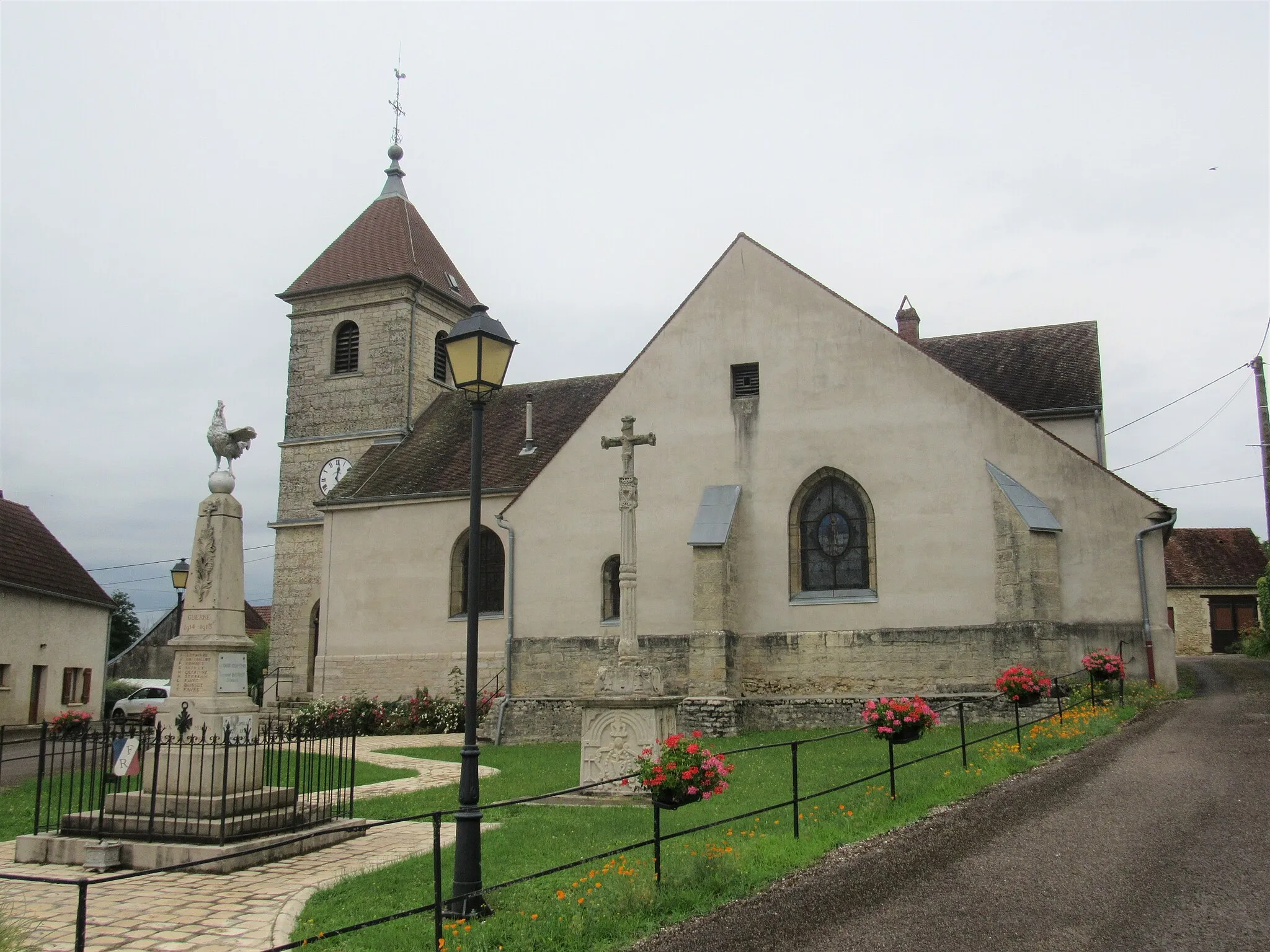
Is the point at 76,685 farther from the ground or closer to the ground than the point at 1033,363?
closer to the ground

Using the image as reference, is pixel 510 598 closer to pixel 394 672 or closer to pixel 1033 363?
pixel 394 672

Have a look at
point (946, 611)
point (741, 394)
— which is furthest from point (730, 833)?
point (741, 394)

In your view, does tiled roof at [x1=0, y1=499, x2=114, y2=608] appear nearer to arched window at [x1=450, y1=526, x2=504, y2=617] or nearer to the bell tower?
the bell tower

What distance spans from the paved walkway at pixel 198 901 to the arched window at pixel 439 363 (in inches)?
942

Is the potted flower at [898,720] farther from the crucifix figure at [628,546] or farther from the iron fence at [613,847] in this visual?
the crucifix figure at [628,546]

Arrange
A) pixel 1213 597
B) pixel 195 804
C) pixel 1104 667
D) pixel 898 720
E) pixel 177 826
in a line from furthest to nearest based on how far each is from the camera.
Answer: pixel 1213 597, pixel 1104 667, pixel 898 720, pixel 195 804, pixel 177 826

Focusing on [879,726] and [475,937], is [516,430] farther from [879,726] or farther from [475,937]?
[475,937]

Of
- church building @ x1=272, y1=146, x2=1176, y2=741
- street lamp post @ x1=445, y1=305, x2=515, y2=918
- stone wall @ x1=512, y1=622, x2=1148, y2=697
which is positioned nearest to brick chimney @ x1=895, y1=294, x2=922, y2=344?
church building @ x1=272, y1=146, x2=1176, y2=741

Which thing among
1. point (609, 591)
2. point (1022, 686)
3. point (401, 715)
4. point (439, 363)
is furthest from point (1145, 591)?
point (439, 363)

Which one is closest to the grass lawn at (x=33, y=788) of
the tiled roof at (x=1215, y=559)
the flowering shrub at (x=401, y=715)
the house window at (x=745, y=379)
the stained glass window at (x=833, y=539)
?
the flowering shrub at (x=401, y=715)

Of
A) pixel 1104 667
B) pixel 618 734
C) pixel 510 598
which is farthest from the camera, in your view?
pixel 510 598

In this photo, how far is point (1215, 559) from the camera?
39031 millimetres

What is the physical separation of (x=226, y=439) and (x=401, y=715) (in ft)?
49.4

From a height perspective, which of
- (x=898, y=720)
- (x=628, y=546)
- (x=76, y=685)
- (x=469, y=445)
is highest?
(x=469, y=445)
